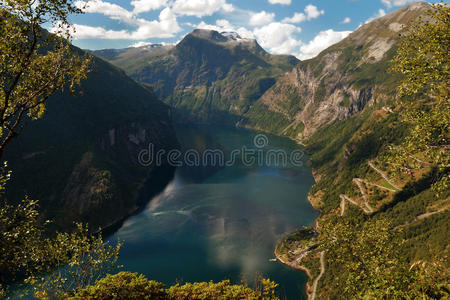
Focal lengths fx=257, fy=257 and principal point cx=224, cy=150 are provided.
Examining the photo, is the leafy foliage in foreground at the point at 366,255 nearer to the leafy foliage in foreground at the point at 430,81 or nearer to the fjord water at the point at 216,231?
the leafy foliage in foreground at the point at 430,81

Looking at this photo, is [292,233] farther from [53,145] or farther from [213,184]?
[53,145]

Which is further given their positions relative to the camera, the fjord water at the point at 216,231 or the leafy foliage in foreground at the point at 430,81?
the fjord water at the point at 216,231

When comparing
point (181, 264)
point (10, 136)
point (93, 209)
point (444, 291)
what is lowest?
point (181, 264)

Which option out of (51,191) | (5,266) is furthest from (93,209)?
(5,266)

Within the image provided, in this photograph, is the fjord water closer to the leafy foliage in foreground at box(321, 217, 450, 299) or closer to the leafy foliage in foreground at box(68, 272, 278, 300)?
the leafy foliage in foreground at box(321, 217, 450, 299)

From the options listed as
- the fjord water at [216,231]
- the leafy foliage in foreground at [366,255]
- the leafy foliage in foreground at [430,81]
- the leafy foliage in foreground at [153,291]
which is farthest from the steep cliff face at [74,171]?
the leafy foliage in foreground at [430,81]

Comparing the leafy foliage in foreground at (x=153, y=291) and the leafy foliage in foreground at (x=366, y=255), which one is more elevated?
the leafy foliage in foreground at (x=366, y=255)

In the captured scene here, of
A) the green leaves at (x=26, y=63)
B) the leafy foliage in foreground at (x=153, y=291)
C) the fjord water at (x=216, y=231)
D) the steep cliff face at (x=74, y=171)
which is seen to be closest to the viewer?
the green leaves at (x=26, y=63)
